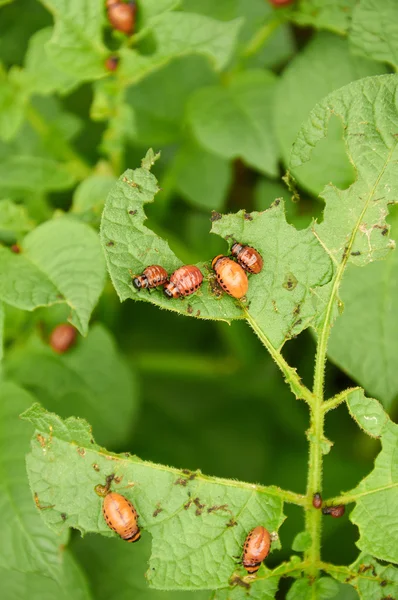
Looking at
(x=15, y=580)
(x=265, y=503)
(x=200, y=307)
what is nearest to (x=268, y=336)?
(x=200, y=307)

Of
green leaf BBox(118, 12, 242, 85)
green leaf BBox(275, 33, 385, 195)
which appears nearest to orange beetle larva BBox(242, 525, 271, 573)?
green leaf BBox(275, 33, 385, 195)

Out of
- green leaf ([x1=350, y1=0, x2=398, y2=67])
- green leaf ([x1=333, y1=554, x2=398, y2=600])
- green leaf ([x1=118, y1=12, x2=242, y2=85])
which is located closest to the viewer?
green leaf ([x1=333, y1=554, x2=398, y2=600])

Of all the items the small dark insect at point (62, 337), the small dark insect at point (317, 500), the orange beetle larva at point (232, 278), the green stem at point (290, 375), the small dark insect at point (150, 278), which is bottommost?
the small dark insect at point (62, 337)

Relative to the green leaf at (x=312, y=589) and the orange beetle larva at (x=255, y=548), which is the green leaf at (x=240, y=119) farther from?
the green leaf at (x=312, y=589)

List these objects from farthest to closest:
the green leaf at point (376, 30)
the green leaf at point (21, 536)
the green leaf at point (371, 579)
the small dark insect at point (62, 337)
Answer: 1. the small dark insect at point (62, 337)
2. the green leaf at point (376, 30)
3. the green leaf at point (21, 536)
4. the green leaf at point (371, 579)

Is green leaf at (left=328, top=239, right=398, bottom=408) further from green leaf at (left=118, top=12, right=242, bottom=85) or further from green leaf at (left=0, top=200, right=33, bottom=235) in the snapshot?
green leaf at (left=0, top=200, right=33, bottom=235)

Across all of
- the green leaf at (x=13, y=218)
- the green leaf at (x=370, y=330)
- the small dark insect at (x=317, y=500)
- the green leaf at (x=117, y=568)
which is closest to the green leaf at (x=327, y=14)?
the green leaf at (x=370, y=330)

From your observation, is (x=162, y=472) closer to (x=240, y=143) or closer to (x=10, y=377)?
(x=10, y=377)
